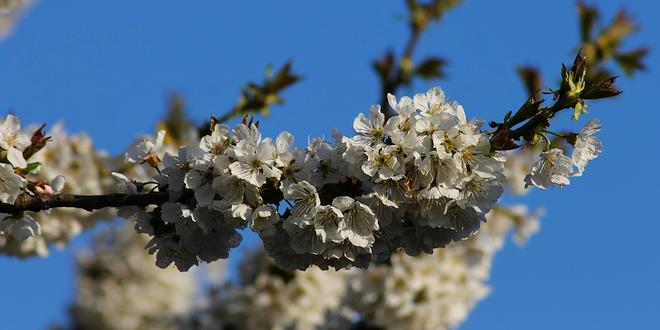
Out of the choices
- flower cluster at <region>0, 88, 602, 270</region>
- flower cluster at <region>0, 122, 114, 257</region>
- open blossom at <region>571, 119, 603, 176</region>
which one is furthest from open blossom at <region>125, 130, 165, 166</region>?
flower cluster at <region>0, 122, 114, 257</region>

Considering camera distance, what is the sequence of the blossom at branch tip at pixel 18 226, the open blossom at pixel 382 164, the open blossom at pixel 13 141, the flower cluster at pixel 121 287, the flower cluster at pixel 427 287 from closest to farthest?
the open blossom at pixel 382 164 → the open blossom at pixel 13 141 → the blossom at branch tip at pixel 18 226 → the flower cluster at pixel 427 287 → the flower cluster at pixel 121 287

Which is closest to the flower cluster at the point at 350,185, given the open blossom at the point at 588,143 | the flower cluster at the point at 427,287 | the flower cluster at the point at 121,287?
the open blossom at the point at 588,143

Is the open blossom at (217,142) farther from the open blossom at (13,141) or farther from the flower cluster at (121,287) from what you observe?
the flower cluster at (121,287)

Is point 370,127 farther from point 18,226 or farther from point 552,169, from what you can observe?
point 18,226

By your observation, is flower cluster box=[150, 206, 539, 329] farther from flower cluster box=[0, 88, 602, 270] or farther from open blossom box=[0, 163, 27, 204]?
open blossom box=[0, 163, 27, 204]

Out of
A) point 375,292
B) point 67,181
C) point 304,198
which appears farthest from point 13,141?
point 375,292

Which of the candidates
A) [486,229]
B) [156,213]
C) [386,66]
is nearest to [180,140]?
[386,66]
